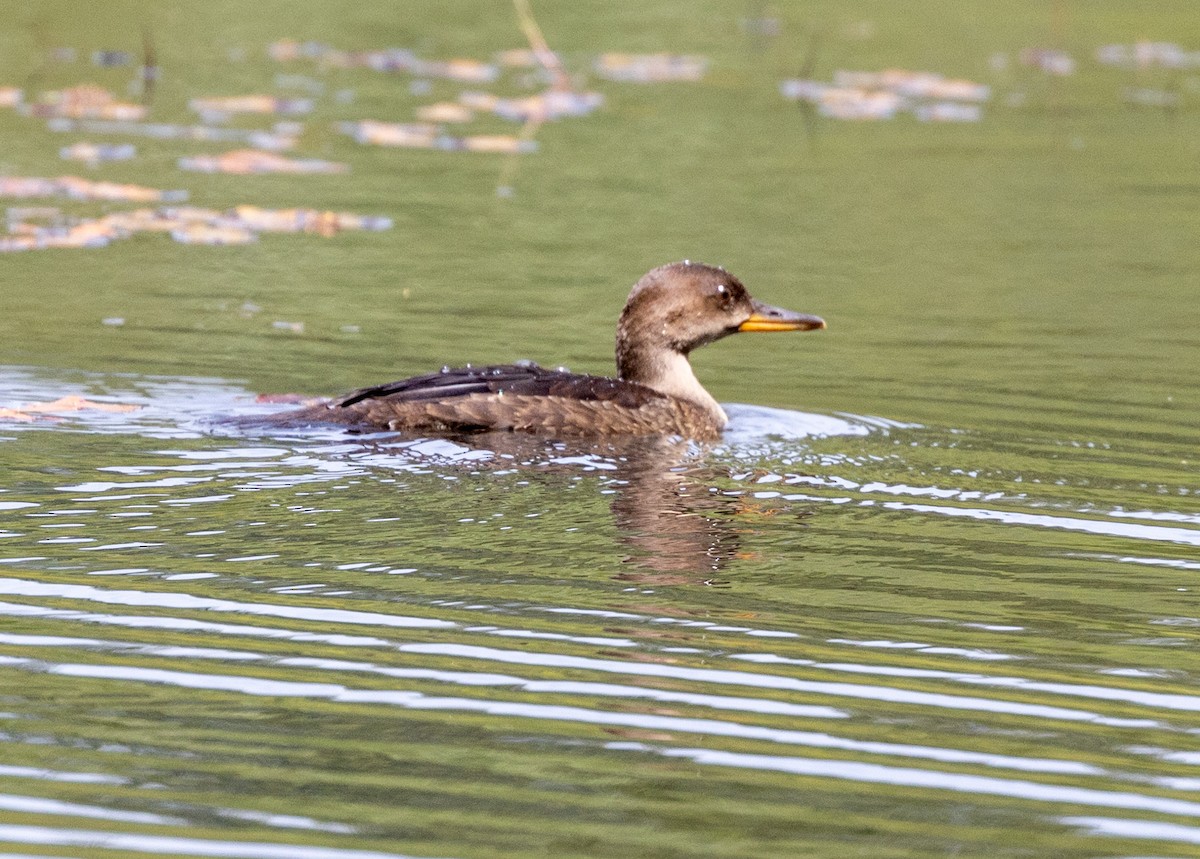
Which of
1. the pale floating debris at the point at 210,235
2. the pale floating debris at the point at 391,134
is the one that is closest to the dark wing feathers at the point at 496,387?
the pale floating debris at the point at 210,235

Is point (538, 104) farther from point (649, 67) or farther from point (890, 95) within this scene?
Answer: point (890, 95)

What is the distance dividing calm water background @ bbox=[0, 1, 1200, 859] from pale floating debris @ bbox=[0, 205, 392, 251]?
0.23 metres

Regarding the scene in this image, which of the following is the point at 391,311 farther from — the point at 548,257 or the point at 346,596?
the point at 346,596

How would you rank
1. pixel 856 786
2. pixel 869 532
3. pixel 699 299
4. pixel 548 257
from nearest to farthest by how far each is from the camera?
pixel 856 786
pixel 869 532
pixel 699 299
pixel 548 257

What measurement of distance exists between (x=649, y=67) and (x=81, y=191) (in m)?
8.37

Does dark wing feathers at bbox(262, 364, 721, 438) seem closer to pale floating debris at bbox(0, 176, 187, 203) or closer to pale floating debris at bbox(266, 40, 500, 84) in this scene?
pale floating debris at bbox(0, 176, 187, 203)

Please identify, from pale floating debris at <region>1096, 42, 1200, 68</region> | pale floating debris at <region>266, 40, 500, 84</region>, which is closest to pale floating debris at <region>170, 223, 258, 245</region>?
pale floating debris at <region>266, 40, 500, 84</region>

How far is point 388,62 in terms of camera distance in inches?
840

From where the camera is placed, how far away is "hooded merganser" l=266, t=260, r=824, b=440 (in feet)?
27.8

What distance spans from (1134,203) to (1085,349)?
507cm

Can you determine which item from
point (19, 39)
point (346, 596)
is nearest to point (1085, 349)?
point (346, 596)

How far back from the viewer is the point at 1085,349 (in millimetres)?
10969

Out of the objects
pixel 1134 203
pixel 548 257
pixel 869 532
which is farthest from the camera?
pixel 1134 203

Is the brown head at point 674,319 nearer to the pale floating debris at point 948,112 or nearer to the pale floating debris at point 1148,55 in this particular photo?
the pale floating debris at point 948,112
